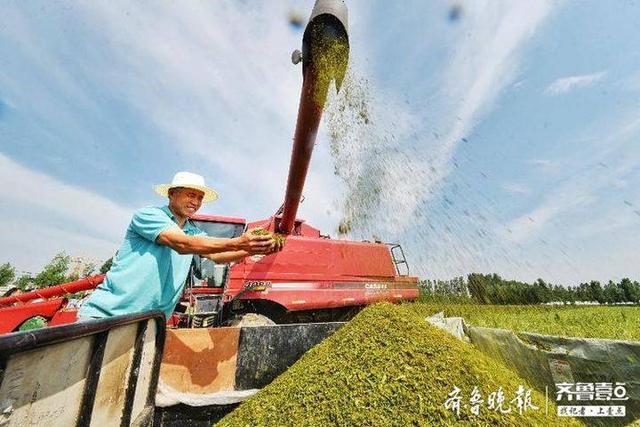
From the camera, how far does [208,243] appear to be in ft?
7.48

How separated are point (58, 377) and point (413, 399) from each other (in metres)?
1.83

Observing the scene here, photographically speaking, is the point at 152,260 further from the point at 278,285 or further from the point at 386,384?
the point at 278,285

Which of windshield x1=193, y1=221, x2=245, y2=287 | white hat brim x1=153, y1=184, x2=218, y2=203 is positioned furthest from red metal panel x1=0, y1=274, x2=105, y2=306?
white hat brim x1=153, y1=184, x2=218, y2=203

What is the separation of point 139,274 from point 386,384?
1.72 meters

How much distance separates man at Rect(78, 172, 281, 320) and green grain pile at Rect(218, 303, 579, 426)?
948mm

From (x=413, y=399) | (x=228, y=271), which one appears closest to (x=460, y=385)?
(x=413, y=399)

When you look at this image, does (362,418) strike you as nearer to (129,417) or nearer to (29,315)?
(129,417)

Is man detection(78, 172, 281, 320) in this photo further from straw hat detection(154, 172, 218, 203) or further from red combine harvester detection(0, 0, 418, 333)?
red combine harvester detection(0, 0, 418, 333)

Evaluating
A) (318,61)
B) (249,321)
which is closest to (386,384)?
(318,61)

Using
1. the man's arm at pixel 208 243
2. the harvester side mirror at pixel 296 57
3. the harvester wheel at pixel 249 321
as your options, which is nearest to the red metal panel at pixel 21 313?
the harvester wheel at pixel 249 321

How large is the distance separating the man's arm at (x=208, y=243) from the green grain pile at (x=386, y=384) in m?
0.99

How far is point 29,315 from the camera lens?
203 inches

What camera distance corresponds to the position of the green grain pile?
2.13 metres

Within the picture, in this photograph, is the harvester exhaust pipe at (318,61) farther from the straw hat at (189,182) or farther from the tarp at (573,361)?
the tarp at (573,361)
